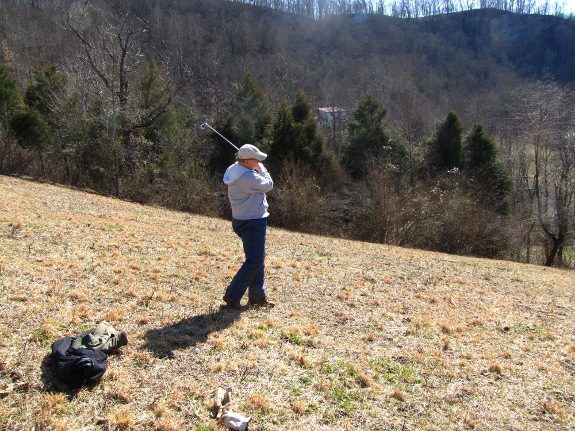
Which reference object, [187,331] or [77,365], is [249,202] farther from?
[77,365]

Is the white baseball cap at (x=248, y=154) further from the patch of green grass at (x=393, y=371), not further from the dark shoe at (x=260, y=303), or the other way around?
the patch of green grass at (x=393, y=371)

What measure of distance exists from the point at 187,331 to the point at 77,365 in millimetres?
1293

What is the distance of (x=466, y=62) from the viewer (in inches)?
3152

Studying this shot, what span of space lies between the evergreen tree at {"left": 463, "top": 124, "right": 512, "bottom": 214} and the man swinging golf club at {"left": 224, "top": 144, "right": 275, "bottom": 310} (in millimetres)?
22036

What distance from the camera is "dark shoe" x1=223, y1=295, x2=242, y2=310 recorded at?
15.6ft

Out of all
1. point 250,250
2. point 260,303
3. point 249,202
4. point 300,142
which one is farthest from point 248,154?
point 300,142

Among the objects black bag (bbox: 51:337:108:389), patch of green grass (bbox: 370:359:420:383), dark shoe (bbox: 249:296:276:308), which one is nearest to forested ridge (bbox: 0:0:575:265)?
dark shoe (bbox: 249:296:276:308)

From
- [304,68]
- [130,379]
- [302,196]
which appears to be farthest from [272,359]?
[304,68]

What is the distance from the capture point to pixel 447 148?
2792cm

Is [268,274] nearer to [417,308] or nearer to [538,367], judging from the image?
[417,308]

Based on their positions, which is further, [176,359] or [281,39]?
[281,39]

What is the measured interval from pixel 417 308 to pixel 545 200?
22.5 metres

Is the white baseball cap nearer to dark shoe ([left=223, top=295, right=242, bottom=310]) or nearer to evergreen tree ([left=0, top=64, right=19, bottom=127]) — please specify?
dark shoe ([left=223, top=295, right=242, bottom=310])

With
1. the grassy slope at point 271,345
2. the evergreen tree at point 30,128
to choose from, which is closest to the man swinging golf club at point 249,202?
the grassy slope at point 271,345
